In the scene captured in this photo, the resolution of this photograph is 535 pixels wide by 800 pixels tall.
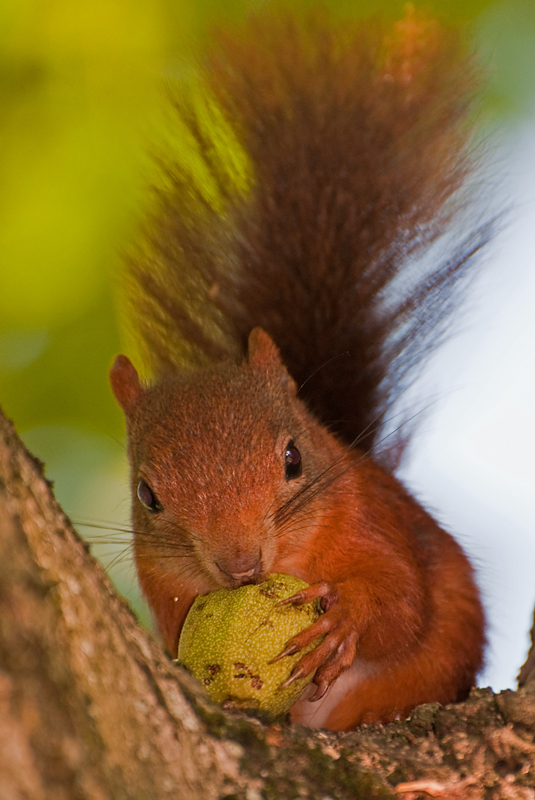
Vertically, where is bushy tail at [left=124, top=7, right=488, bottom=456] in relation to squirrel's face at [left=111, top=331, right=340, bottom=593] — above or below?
above

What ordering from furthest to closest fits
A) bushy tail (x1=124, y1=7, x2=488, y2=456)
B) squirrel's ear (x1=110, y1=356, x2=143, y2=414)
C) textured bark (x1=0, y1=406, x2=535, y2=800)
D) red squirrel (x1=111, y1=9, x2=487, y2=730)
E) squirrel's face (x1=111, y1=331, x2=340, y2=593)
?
squirrel's ear (x1=110, y1=356, x2=143, y2=414)
bushy tail (x1=124, y1=7, x2=488, y2=456)
red squirrel (x1=111, y1=9, x2=487, y2=730)
squirrel's face (x1=111, y1=331, x2=340, y2=593)
textured bark (x1=0, y1=406, x2=535, y2=800)

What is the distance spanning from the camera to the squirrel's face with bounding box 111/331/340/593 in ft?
5.71

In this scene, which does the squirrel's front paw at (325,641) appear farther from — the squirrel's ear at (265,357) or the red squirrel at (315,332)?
the squirrel's ear at (265,357)

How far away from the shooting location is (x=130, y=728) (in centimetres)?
92

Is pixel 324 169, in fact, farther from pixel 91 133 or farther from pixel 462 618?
pixel 462 618

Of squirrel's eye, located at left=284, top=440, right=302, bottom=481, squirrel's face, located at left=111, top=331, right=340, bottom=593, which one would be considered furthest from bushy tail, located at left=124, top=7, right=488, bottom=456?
squirrel's eye, located at left=284, top=440, right=302, bottom=481

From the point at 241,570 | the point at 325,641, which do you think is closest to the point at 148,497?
the point at 241,570

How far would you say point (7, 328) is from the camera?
315cm

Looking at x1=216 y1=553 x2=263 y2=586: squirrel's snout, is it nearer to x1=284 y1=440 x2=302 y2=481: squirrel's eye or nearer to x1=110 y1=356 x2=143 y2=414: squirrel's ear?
x1=284 y1=440 x2=302 y2=481: squirrel's eye

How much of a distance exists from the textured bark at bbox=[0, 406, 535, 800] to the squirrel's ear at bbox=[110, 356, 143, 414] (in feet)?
4.21

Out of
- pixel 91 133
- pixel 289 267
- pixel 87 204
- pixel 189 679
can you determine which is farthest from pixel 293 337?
pixel 189 679

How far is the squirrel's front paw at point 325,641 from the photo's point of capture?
156 cm

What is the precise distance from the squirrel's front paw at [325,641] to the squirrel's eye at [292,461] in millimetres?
321

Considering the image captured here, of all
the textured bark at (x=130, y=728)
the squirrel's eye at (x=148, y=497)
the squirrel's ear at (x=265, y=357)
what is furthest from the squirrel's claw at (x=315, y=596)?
the squirrel's ear at (x=265, y=357)
